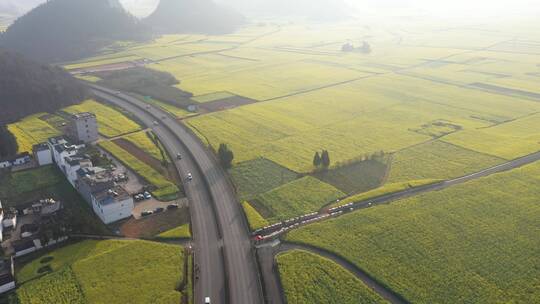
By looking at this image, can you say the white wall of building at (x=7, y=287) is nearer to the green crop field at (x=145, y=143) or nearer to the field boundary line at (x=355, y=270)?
the field boundary line at (x=355, y=270)

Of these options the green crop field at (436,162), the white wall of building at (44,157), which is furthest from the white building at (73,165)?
the green crop field at (436,162)

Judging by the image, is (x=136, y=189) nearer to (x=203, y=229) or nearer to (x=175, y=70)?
(x=203, y=229)

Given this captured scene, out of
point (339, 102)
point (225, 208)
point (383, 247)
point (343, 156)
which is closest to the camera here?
point (383, 247)

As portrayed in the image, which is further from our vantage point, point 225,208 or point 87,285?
point 225,208

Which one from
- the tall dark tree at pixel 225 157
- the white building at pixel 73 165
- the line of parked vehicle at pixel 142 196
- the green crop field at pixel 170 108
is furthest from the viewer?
the green crop field at pixel 170 108

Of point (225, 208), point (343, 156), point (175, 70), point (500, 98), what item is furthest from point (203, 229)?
point (175, 70)

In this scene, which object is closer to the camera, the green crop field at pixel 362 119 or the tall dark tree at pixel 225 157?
the green crop field at pixel 362 119

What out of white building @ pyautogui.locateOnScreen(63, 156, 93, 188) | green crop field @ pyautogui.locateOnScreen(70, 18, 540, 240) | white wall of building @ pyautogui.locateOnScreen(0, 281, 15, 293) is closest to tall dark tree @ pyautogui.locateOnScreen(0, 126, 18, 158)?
white building @ pyautogui.locateOnScreen(63, 156, 93, 188)
